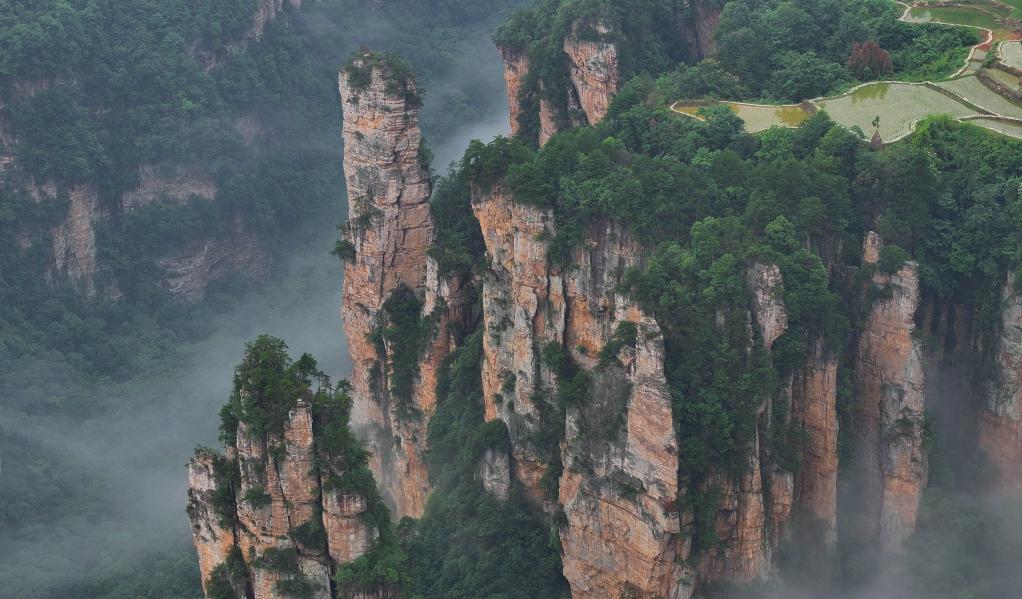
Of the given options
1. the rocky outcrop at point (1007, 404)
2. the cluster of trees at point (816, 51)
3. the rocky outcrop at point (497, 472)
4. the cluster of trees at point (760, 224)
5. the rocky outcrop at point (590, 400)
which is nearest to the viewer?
the rocky outcrop at point (590, 400)

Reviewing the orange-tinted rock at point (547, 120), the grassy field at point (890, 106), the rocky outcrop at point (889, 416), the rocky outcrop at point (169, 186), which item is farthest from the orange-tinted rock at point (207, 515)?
the rocky outcrop at point (169, 186)

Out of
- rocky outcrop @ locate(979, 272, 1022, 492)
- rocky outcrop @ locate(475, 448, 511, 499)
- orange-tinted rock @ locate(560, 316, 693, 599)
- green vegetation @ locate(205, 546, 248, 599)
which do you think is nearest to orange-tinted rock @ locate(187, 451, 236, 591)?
green vegetation @ locate(205, 546, 248, 599)

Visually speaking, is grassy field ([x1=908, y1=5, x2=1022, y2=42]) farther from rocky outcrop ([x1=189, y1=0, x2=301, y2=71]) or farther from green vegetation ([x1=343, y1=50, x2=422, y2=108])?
rocky outcrop ([x1=189, y1=0, x2=301, y2=71])

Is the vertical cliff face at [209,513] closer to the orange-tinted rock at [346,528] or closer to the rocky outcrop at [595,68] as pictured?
the orange-tinted rock at [346,528]

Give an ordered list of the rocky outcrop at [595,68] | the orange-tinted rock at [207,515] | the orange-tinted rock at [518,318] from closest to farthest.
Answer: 1. the orange-tinted rock at [207,515]
2. the orange-tinted rock at [518,318]
3. the rocky outcrop at [595,68]

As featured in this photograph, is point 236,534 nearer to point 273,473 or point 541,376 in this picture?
point 273,473

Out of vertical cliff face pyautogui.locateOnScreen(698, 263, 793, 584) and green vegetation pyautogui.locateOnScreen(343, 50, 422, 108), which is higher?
green vegetation pyautogui.locateOnScreen(343, 50, 422, 108)

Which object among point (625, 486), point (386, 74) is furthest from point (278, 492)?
point (386, 74)

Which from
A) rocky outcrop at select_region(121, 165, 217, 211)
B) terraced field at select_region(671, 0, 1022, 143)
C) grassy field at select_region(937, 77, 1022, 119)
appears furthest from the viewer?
rocky outcrop at select_region(121, 165, 217, 211)

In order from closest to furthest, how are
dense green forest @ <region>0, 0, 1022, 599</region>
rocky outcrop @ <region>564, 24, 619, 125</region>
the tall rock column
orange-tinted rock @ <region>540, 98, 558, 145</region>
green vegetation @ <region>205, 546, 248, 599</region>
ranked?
green vegetation @ <region>205, 546, 248, 599</region> < dense green forest @ <region>0, 0, 1022, 599</region> < the tall rock column < rocky outcrop @ <region>564, 24, 619, 125</region> < orange-tinted rock @ <region>540, 98, 558, 145</region>
